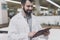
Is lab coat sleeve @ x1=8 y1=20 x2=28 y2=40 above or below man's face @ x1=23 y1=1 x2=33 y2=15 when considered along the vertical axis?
below

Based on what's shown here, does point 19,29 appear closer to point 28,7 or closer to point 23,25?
point 23,25

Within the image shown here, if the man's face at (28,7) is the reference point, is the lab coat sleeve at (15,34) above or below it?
below

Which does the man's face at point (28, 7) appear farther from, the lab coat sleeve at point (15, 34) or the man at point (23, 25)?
the lab coat sleeve at point (15, 34)

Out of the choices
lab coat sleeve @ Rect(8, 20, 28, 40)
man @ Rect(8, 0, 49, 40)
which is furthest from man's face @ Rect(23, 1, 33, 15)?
lab coat sleeve @ Rect(8, 20, 28, 40)

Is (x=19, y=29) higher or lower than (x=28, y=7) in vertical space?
lower

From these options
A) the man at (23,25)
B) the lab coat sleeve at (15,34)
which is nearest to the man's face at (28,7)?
the man at (23,25)

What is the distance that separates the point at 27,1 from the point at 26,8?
71mm

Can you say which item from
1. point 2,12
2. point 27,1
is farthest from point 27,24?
point 2,12

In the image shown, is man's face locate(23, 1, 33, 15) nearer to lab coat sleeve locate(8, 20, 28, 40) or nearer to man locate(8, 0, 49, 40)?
man locate(8, 0, 49, 40)

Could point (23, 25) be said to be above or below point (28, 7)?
below

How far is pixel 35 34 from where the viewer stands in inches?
77.1

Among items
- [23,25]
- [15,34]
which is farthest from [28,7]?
[15,34]

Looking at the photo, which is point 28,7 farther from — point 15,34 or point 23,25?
point 15,34

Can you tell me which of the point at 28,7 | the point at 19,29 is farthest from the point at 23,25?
the point at 28,7
